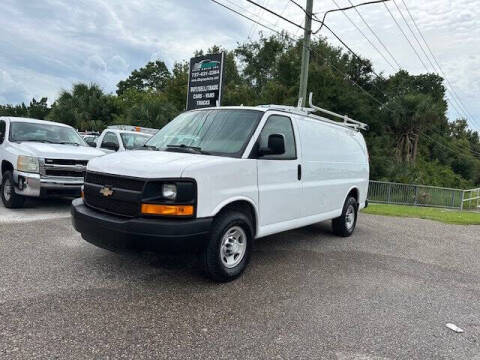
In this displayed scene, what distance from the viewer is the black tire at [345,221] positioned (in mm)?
7219

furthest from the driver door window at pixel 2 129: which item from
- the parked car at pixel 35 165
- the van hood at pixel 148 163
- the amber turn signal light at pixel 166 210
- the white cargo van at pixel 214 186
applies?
the amber turn signal light at pixel 166 210

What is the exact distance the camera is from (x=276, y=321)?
141 inches

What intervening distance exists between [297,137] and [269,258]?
71.0 inches

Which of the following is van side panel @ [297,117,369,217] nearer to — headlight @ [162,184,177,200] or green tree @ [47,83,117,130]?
headlight @ [162,184,177,200]

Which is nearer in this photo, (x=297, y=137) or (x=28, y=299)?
(x=28, y=299)

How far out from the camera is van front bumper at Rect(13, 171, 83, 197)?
7.41 metres

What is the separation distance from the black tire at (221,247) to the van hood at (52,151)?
15.7ft

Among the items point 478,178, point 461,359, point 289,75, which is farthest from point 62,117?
point 478,178

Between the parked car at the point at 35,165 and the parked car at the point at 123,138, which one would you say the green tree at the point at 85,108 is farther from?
the parked car at the point at 35,165

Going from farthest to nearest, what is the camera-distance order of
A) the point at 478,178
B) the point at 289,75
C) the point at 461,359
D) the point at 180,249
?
the point at 478,178
the point at 289,75
the point at 180,249
the point at 461,359

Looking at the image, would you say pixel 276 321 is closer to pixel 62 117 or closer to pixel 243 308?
pixel 243 308

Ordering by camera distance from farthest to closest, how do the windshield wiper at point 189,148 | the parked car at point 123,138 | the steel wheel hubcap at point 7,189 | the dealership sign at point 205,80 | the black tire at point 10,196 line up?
the dealership sign at point 205,80
the parked car at point 123,138
the steel wheel hubcap at point 7,189
the black tire at point 10,196
the windshield wiper at point 189,148

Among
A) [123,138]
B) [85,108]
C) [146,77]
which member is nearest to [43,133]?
[123,138]

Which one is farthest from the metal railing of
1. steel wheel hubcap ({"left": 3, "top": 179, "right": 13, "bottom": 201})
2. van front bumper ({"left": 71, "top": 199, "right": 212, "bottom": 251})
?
van front bumper ({"left": 71, "top": 199, "right": 212, "bottom": 251})
